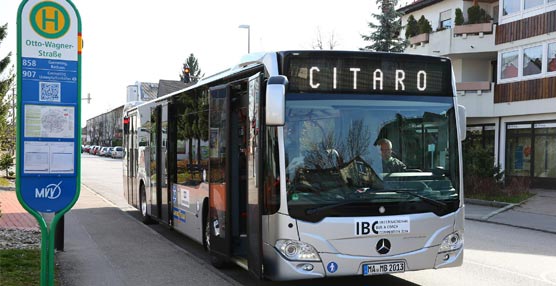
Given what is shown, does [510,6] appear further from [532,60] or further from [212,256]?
[212,256]

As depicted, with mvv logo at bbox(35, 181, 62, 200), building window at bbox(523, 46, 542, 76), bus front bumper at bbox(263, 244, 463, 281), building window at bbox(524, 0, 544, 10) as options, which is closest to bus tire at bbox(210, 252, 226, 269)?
bus front bumper at bbox(263, 244, 463, 281)

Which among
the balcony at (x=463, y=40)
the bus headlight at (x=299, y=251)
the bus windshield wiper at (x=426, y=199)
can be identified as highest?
the balcony at (x=463, y=40)

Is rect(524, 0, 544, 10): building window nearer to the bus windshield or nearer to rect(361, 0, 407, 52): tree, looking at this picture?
rect(361, 0, 407, 52): tree

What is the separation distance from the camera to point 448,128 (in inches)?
272

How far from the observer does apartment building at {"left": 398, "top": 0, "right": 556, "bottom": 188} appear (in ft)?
80.8

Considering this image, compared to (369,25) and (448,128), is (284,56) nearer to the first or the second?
(448,128)

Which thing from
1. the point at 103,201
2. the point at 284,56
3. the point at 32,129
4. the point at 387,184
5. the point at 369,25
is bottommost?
the point at 103,201

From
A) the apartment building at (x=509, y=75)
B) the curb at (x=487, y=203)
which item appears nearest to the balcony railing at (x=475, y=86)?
the apartment building at (x=509, y=75)

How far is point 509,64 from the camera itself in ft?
87.8

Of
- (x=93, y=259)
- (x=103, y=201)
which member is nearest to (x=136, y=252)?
(x=93, y=259)

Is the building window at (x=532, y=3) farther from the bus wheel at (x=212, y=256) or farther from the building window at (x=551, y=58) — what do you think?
the bus wheel at (x=212, y=256)

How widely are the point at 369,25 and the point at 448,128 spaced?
25.6 m

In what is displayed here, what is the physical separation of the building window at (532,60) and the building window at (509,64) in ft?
1.93

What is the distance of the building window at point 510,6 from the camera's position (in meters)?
26.3
